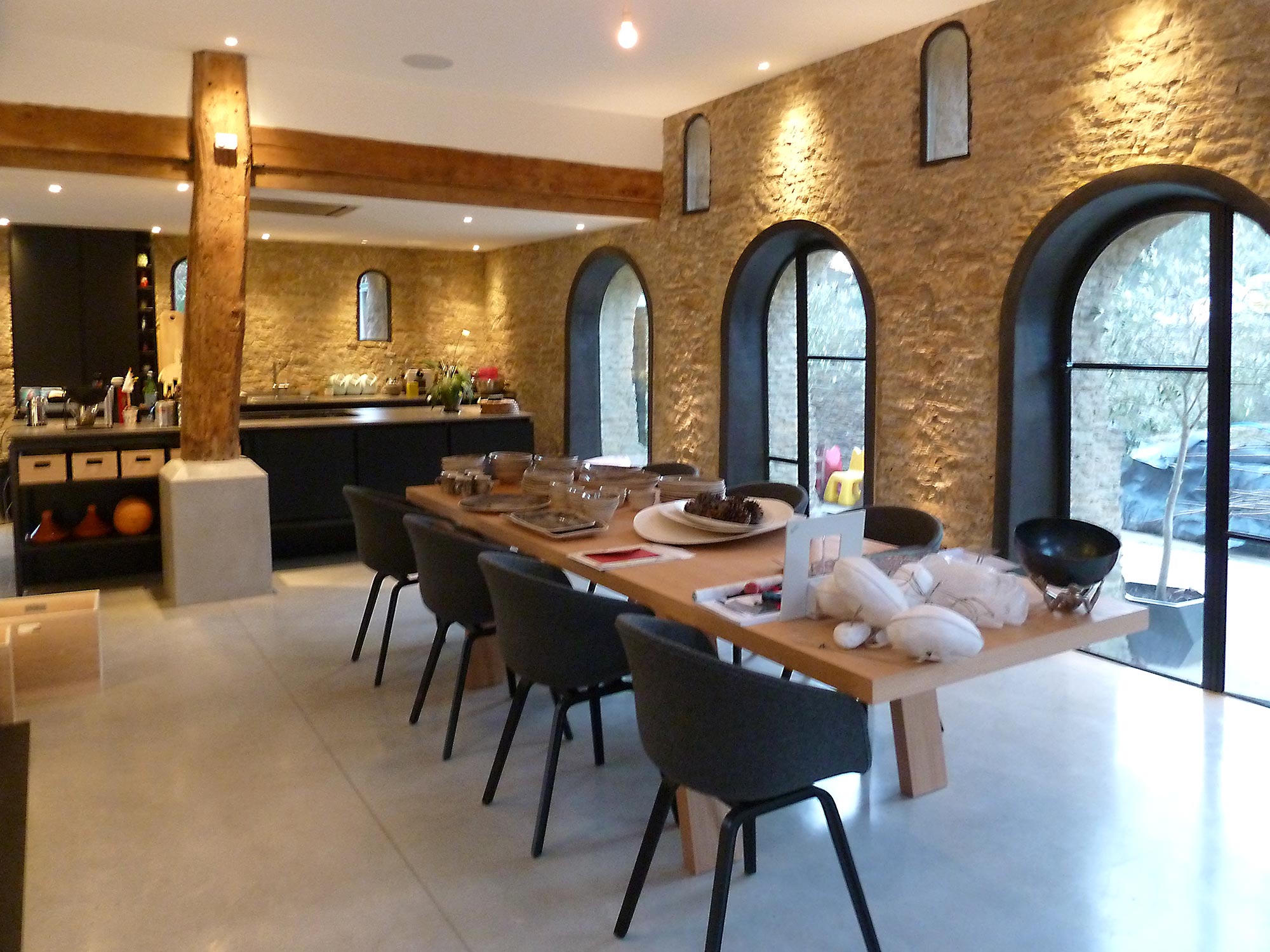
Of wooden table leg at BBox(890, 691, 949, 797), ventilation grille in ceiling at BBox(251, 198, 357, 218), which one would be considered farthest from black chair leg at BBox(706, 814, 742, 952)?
ventilation grille in ceiling at BBox(251, 198, 357, 218)

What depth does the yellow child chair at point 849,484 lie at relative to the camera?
269 inches

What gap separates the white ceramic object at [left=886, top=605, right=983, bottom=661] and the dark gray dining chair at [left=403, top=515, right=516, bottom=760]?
1663 mm

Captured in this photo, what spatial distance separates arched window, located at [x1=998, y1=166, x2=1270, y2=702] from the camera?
4422 millimetres

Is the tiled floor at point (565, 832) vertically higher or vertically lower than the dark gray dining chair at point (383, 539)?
lower

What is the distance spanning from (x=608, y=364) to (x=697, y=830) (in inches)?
284

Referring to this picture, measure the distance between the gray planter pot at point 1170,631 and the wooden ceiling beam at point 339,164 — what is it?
15.2 feet

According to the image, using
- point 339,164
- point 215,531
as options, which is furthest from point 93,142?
point 215,531

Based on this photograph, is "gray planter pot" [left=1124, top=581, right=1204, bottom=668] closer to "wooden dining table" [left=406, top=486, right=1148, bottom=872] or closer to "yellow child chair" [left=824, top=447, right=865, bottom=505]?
"wooden dining table" [left=406, top=486, right=1148, bottom=872]

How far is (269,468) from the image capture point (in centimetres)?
685

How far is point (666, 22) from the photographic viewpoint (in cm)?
562

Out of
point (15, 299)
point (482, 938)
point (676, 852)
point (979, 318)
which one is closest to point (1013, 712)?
point (676, 852)

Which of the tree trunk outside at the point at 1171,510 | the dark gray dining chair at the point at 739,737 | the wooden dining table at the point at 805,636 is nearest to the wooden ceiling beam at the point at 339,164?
the wooden dining table at the point at 805,636

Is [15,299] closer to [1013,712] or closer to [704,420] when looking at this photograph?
[704,420]

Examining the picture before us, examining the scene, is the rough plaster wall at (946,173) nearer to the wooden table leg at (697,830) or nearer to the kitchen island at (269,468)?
the kitchen island at (269,468)
